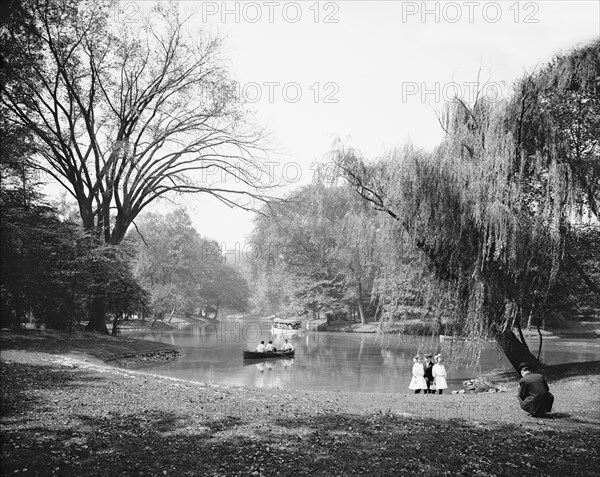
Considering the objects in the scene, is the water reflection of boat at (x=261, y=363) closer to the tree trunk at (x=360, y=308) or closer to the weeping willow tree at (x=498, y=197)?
the weeping willow tree at (x=498, y=197)

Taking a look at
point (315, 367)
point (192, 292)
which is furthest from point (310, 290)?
point (315, 367)

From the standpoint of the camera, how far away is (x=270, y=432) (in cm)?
824

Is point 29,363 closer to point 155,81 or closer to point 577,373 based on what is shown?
point 577,373

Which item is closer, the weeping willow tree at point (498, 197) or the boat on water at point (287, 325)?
the weeping willow tree at point (498, 197)

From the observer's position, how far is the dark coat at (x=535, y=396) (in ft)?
34.1

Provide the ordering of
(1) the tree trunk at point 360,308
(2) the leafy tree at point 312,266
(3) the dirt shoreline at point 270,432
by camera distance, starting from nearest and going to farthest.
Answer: (3) the dirt shoreline at point 270,432, (2) the leafy tree at point 312,266, (1) the tree trunk at point 360,308

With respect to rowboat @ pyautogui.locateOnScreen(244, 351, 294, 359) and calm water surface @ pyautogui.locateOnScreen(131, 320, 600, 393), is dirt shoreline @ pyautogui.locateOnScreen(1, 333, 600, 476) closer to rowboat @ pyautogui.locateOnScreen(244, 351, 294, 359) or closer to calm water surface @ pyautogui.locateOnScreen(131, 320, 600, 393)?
calm water surface @ pyautogui.locateOnScreen(131, 320, 600, 393)

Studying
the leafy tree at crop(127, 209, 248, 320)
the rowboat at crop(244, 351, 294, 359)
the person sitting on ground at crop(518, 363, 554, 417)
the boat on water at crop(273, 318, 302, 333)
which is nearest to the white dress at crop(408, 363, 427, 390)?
the person sitting on ground at crop(518, 363, 554, 417)

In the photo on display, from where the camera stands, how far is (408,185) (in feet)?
48.0

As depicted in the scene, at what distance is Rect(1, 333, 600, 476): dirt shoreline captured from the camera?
6617 mm

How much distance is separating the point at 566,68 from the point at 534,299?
717 cm

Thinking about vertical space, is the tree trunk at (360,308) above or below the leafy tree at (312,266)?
below

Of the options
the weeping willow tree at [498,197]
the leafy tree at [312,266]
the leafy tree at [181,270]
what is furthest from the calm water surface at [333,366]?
the leafy tree at [181,270]

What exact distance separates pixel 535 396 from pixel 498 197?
589cm
